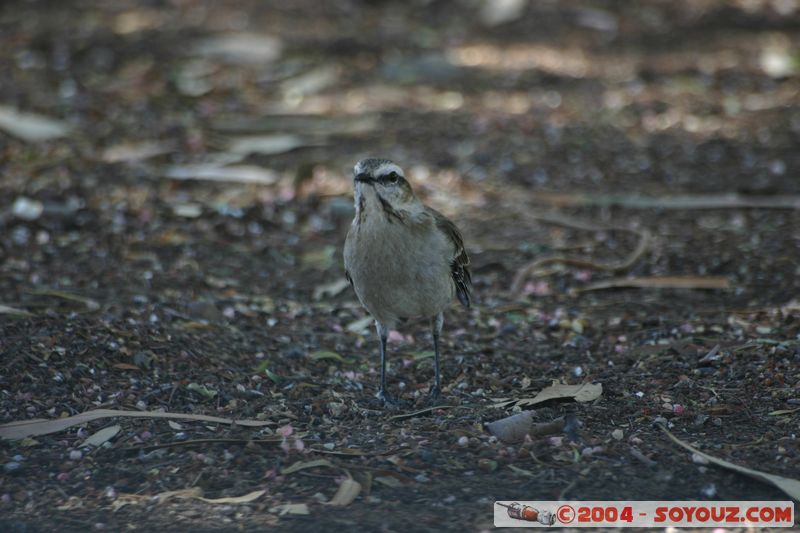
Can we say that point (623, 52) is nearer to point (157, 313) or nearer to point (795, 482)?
point (157, 313)

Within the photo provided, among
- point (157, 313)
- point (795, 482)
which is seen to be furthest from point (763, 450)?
point (157, 313)

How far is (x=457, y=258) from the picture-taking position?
6.40 m

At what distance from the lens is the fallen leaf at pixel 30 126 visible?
34.4 ft

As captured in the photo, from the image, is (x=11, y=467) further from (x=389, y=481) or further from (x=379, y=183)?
(x=379, y=183)

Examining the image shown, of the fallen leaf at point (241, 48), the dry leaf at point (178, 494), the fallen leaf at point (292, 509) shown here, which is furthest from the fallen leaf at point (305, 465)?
the fallen leaf at point (241, 48)

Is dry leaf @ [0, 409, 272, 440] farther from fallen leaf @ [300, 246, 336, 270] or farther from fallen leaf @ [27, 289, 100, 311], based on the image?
fallen leaf @ [300, 246, 336, 270]

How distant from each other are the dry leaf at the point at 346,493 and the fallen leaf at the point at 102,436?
1237 millimetres

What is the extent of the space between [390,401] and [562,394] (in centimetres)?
94

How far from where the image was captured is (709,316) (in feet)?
23.7

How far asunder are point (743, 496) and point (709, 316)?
258cm

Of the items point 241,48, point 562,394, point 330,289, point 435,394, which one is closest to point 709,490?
point 562,394

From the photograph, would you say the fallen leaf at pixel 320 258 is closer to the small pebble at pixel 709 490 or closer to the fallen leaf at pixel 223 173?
the fallen leaf at pixel 223 173

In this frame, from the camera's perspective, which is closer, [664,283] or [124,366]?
[124,366]

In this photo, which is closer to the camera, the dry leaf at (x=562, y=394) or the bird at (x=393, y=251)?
the dry leaf at (x=562, y=394)
